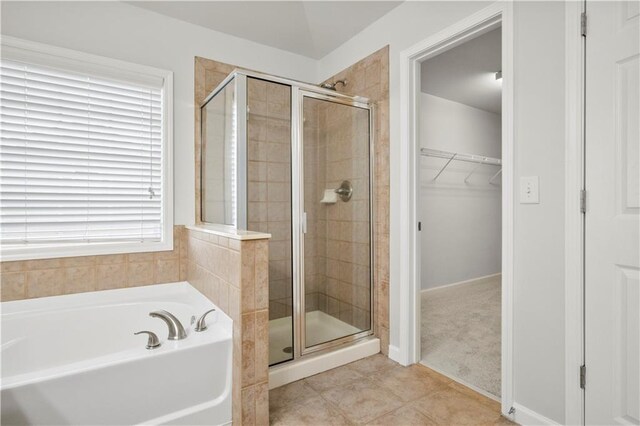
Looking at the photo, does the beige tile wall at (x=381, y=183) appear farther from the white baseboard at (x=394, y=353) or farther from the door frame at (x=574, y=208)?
the door frame at (x=574, y=208)

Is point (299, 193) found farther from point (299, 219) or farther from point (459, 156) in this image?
point (459, 156)

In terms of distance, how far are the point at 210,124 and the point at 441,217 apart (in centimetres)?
295

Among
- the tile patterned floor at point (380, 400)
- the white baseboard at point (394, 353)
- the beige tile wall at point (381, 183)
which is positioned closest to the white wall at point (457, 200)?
the beige tile wall at point (381, 183)

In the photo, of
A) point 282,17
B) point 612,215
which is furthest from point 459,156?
point 612,215

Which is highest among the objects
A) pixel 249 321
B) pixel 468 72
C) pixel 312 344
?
pixel 468 72

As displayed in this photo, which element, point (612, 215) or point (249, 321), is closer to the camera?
point (612, 215)

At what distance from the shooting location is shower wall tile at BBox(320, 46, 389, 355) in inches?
94.6

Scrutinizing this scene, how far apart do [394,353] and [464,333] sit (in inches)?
33.0

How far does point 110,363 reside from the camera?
1.37m

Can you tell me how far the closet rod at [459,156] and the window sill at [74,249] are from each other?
2.81 meters

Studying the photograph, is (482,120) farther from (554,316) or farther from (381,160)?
(554,316)

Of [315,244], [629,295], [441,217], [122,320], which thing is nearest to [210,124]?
[315,244]

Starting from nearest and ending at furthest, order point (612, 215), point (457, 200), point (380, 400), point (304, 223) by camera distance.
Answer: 1. point (612, 215)
2. point (380, 400)
3. point (304, 223)
4. point (457, 200)

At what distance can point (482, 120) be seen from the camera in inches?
185
